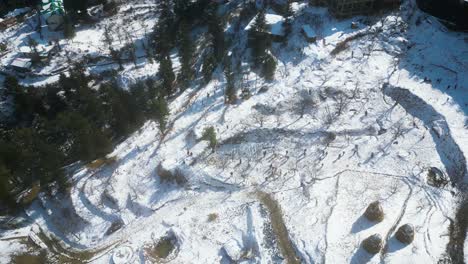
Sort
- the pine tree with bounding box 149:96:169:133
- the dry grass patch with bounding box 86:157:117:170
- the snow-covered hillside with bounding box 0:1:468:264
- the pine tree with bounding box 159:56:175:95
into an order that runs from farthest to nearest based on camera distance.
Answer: the pine tree with bounding box 159:56:175:95 → the dry grass patch with bounding box 86:157:117:170 → the pine tree with bounding box 149:96:169:133 → the snow-covered hillside with bounding box 0:1:468:264

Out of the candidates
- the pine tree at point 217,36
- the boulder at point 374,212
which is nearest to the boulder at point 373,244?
the boulder at point 374,212

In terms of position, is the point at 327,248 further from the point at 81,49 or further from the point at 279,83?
the point at 81,49

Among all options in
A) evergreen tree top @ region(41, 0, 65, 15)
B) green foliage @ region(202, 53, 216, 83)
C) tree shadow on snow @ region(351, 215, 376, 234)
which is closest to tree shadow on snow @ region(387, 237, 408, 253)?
tree shadow on snow @ region(351, 215, 376, 234)

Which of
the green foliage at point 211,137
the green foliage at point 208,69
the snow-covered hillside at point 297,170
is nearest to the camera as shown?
the snow-covered hillside at point 297,170

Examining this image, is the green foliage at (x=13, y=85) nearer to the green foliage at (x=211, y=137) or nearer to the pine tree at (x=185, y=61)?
the pine tree at (x=185, y=61)

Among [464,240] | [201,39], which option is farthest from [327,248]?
[201,39]

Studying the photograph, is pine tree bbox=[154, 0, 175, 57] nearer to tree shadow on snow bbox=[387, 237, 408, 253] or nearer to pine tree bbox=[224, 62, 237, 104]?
pine tree bbox=[224, 62, 237, 104]
